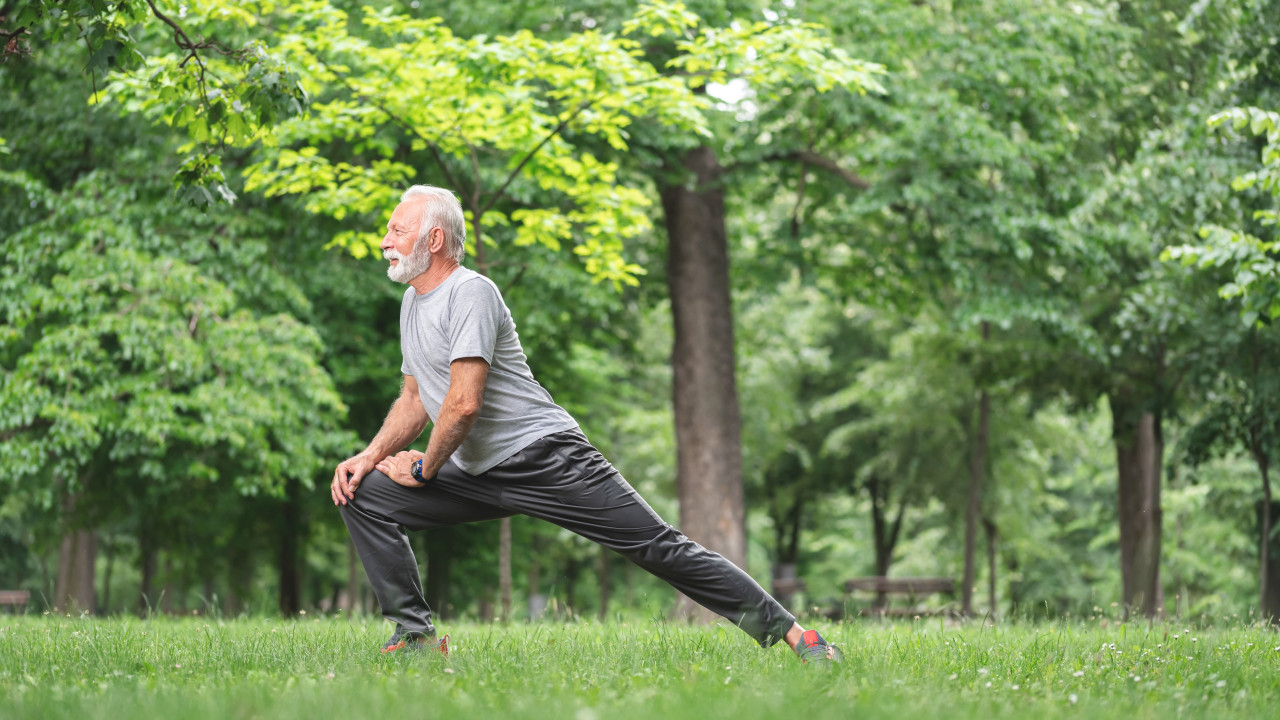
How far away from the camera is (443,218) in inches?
172

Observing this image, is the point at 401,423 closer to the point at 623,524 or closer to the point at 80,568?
the point at 623,524

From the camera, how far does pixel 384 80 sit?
7.55 meters

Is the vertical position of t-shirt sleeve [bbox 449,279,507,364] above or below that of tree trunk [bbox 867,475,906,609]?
above

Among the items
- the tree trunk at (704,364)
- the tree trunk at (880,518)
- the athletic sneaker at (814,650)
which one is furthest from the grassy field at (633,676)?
the tree trunk at (880,518)

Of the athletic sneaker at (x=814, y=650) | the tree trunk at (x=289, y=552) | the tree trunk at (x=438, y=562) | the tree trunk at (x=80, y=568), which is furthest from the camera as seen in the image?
the tree trunk at (x=438, y=562)

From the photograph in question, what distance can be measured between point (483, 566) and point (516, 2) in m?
10.6

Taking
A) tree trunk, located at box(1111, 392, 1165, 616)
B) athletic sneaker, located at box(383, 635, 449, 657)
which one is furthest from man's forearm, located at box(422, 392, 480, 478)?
tree trunk, located at box(1111, 392, 1165, 616)

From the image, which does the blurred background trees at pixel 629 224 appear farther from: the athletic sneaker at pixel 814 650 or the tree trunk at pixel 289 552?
the athletic sneaker at pixel 814 650

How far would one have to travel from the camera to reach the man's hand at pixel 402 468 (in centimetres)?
432

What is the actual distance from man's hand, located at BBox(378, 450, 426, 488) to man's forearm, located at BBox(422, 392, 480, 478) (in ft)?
0.81

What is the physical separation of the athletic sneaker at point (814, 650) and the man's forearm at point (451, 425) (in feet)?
4.78

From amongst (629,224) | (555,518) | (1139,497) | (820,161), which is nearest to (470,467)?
(555,518)

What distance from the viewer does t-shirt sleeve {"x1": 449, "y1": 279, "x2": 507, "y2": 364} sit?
4035mm

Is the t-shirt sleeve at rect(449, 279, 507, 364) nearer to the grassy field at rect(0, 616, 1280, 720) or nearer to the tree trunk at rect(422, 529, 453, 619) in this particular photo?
the grassy field at rect(0, 616, 1280, 720)
